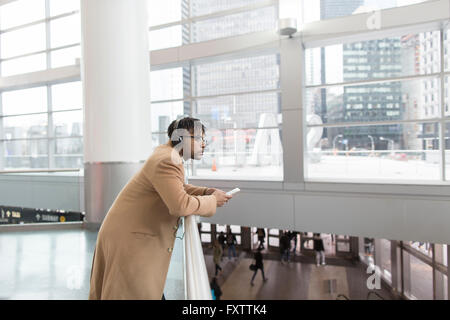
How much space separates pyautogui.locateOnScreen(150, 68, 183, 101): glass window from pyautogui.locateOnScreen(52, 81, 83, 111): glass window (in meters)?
2.89

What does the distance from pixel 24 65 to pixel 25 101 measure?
121cm

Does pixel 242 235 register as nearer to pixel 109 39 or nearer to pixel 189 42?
pixel 189 42

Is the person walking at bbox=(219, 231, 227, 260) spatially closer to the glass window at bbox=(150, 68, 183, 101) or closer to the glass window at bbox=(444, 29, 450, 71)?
the glass window at bbox=(150, 68, 183, 101)

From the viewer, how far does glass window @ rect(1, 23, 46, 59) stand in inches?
403

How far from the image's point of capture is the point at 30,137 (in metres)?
10.9

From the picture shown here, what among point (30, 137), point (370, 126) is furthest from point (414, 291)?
point (30, 137)

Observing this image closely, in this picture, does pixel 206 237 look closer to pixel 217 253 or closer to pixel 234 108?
pixel 217 253

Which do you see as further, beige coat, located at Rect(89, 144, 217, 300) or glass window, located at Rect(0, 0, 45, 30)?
glass window, located at Rect(0, 0, 45, 30)

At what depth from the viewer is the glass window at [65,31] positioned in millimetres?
9617

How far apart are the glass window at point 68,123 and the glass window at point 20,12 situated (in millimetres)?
3247

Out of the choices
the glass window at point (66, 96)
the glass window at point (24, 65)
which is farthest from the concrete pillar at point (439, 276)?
the glass window at point (24, 65)

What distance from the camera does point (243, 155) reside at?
7.84 meters

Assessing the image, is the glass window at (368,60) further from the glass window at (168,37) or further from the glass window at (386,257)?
the glass window at (386,257)

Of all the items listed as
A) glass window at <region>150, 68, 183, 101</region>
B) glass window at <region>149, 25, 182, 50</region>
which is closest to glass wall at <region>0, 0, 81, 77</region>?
glass window at <region>149, 25, 182, 50</region>
